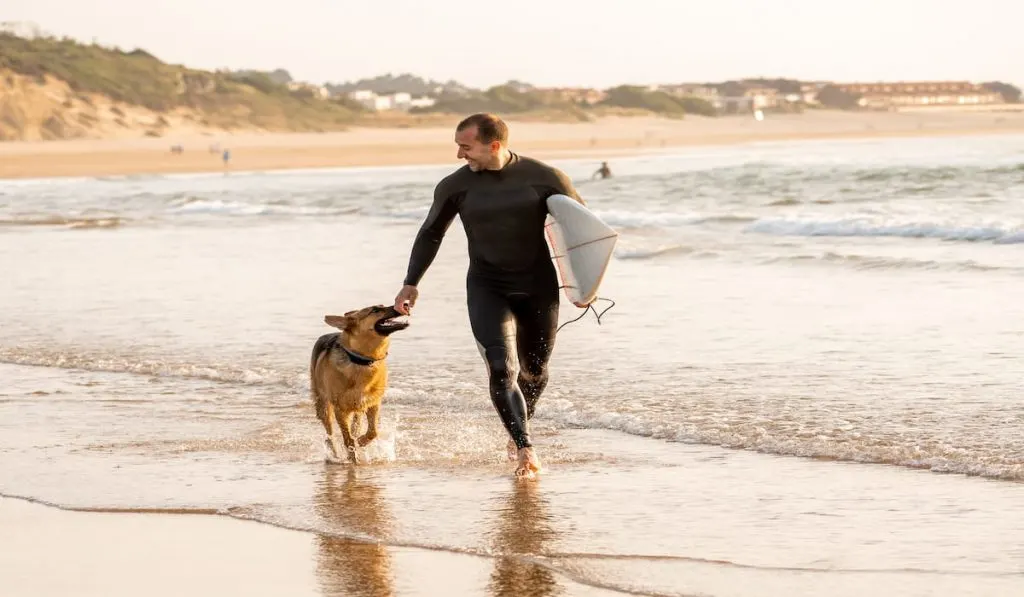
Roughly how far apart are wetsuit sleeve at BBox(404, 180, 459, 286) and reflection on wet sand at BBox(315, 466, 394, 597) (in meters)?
0.96

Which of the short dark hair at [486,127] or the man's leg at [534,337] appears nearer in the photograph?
the short dark hair at [486,127]

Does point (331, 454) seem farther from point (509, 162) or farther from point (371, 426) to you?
point (509, 162)

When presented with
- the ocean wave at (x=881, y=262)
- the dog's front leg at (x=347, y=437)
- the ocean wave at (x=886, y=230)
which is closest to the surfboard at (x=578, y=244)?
the dog's front leg at (x=347, y=437)

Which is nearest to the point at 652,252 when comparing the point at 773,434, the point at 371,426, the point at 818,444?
the point at 773,434

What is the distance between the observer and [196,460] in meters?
6.78

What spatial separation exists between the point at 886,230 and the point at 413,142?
5889cm

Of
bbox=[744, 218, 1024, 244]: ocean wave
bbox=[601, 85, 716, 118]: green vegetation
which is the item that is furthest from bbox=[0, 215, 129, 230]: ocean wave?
bbox=[601, 85, 716, 118]: green vegetation

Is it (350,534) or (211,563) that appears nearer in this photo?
(211,563)

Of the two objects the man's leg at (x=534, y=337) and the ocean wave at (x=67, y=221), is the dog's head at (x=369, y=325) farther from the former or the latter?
the ocean wave at (x=67, y=221)

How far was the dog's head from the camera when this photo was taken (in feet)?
21.3

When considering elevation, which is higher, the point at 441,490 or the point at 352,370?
the point at 352,370

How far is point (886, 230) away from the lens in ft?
68.9

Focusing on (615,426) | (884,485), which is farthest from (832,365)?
(884,485)

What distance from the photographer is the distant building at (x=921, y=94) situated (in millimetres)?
160625
